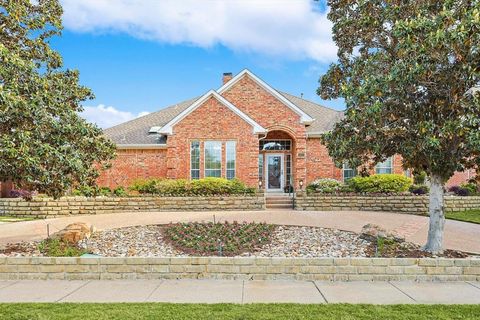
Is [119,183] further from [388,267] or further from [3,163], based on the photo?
[388,267]

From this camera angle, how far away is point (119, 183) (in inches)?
886

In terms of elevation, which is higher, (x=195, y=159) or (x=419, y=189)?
(x=195, y=159)

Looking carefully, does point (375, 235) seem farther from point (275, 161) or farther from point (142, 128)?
point (142, 128)

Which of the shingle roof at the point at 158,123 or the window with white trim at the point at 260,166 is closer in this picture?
the shingle roof at the point at 158,123

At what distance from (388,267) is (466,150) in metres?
3.05

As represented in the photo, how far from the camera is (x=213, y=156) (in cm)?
2158

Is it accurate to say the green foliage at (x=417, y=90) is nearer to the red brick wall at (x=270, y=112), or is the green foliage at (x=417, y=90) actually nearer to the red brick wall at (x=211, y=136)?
the red brick wall at (x=211, y=136)

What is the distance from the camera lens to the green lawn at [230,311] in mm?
5418

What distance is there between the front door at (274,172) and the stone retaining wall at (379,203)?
569 cm

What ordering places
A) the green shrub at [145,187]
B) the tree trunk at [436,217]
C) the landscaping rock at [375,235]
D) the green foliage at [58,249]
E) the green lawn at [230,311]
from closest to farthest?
the green lawn at [230,311]
the green foliage at [58,249]
the tree trunk at [436,217]
the landscaping rock at [375,235]
the green shrub at [145,187]

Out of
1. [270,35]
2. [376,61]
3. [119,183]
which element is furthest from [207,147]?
[376,61]

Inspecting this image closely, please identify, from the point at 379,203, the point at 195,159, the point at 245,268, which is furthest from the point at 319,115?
the point at 245,268

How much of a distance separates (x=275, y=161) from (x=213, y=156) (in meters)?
4.37

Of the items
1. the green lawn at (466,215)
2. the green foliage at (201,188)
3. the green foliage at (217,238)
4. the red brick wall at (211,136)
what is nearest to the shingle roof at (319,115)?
the red brick wall at (211,136)
